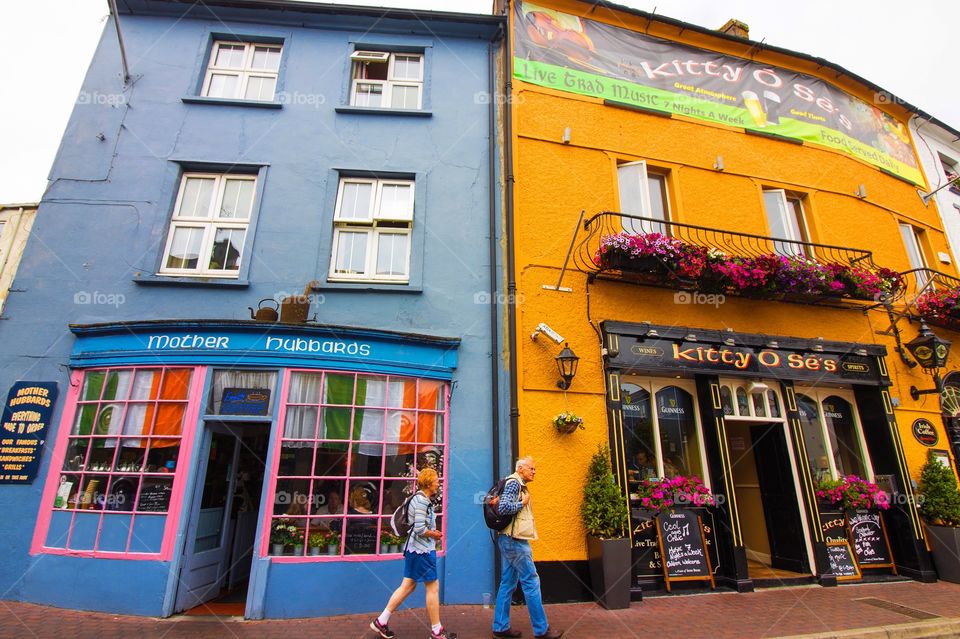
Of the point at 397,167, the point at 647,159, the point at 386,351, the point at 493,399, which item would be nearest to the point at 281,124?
the point at 397,167

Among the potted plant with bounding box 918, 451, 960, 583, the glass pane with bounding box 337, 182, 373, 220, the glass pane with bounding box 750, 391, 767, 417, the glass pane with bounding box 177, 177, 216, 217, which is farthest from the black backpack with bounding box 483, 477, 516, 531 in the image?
the potted plant with bounding box 918, 451, 960, 583

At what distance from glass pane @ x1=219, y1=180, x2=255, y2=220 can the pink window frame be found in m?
2.72

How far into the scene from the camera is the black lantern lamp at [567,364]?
689 centimetres

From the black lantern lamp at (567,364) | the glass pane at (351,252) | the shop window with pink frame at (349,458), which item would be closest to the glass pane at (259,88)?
the glass pane at (351,252)

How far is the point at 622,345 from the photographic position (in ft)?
24.8

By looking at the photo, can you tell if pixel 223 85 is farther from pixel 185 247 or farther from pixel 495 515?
pixel 495 515

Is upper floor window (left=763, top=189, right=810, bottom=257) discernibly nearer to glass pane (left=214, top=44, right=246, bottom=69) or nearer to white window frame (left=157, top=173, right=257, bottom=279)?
white window frame (left=157, top=173, right=257, bottom=279)

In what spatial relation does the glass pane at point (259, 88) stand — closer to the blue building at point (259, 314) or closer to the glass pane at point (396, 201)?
the blue building at point (259, 314)

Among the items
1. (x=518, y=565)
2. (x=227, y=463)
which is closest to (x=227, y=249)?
(x=227, y=463)

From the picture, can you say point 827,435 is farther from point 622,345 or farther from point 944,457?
point 622,345

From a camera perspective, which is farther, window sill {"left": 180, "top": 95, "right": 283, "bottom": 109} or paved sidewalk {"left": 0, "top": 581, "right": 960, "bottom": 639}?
window sill {"left": 180, "top": 95, "right": 283, "bottom": 109}

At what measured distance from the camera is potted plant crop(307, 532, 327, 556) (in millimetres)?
6004

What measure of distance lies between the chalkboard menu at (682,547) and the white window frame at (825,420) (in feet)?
10.7

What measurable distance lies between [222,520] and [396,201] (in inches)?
221
